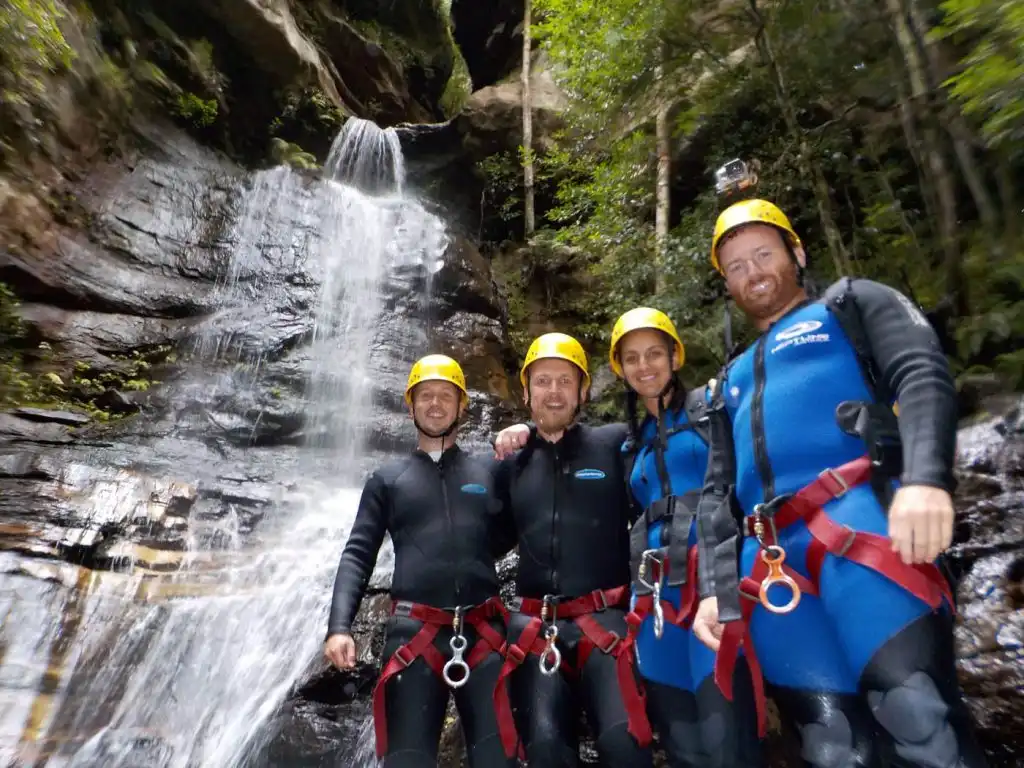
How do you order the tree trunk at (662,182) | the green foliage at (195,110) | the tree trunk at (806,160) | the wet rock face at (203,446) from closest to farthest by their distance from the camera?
1. the wet rock face at (203,446)
2. the tree trunk at (806,160)
3. the tree trunk at (662,182)
4. the green foliage at (195,110)

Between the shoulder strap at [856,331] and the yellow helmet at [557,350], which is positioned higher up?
the yellow helmet at [557,350]

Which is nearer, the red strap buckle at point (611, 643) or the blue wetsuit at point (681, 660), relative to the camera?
the blue wetsuit at point (681, 660)

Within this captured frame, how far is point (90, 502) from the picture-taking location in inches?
232

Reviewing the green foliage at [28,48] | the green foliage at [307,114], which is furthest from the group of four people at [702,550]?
the green foliage at [307,114]

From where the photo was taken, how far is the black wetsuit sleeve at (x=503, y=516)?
3748 millimetres

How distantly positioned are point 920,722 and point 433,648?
2112 millimetres

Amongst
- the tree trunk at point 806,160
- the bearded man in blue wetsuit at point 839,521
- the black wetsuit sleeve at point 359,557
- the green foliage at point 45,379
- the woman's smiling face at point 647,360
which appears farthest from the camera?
the green foliage at point 45,379

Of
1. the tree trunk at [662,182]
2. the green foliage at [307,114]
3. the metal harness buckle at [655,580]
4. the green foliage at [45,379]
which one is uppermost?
the green foliage at [307,114]

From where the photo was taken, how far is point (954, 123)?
5.58m

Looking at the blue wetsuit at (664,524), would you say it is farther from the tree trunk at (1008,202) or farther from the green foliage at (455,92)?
the green foliage at (455,92)

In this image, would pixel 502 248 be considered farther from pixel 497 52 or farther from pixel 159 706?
pixel 159 706

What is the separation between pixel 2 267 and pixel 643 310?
9155 millimetres

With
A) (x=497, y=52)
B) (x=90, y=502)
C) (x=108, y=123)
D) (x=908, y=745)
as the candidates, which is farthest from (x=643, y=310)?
(x=497, y=52)

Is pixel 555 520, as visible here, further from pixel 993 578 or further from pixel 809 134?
pixel 809 134
